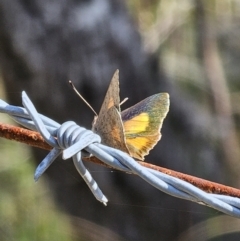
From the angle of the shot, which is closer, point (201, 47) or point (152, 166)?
point (152, 166)

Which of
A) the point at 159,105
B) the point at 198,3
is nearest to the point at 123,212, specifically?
the point at 159,105

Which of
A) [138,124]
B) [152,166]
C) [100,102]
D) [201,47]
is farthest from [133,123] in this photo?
[201,47]

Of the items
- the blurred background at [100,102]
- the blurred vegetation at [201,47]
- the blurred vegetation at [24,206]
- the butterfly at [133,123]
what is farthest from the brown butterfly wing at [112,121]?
the blurred vegetation at [201,47]

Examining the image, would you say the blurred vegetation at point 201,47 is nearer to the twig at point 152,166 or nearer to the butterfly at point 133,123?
the butterfly at point 133,123

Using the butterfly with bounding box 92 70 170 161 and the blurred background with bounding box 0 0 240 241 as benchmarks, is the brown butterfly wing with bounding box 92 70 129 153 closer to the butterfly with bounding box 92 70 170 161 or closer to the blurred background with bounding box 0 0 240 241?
the butterfly with bounding box 92 70 170 161

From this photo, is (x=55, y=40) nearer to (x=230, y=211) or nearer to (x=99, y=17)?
(x=99, y=17)

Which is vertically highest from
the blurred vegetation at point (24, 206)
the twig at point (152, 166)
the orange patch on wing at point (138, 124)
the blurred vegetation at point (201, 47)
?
the twig at point (152, 166)

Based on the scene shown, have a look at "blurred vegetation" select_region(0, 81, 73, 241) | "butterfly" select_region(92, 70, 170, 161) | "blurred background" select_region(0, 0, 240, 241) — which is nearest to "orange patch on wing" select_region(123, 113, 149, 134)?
"butterfly" select_region(92, 70, 170, 161)

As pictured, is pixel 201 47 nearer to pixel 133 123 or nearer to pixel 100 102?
pixel 100 102
